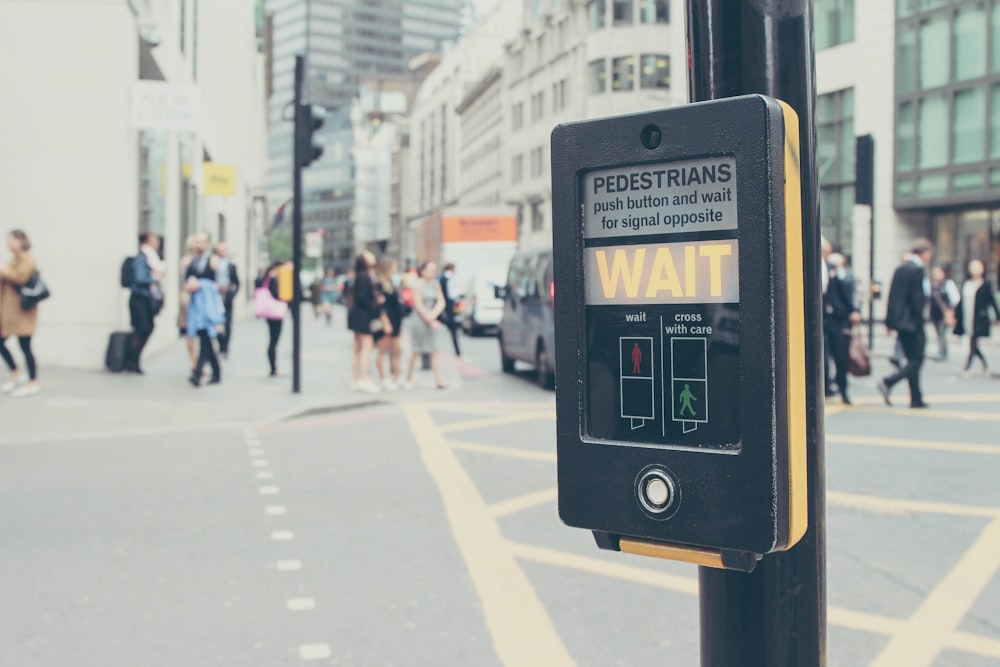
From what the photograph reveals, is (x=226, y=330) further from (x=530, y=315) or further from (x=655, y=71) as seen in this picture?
(x=655, y=71)

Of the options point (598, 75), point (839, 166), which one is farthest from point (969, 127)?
point (598, 75)

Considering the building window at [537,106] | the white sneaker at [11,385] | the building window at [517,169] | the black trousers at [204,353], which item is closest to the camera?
the white sneaker at [11,385]

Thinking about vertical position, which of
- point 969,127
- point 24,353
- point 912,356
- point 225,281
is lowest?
point 912,356

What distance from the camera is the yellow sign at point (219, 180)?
72.9ft

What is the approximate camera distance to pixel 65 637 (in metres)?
4.38

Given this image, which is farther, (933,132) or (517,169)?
(517,169)

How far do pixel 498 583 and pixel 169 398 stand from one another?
27.4 ft

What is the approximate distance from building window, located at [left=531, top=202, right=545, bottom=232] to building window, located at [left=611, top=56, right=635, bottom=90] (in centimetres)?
1092

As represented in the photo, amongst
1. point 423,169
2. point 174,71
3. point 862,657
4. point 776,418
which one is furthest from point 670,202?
point 423,169

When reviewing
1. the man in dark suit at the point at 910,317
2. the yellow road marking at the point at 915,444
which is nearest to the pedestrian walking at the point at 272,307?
the man in dark suit at the point at 910,317

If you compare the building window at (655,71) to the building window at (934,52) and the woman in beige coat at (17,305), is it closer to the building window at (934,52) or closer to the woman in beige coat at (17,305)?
the building window at (934,52)

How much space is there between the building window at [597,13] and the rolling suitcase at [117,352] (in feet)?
146

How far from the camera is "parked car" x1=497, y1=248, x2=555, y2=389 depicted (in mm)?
14523

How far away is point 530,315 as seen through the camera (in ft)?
50.3
